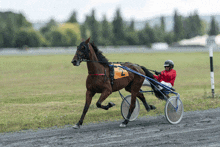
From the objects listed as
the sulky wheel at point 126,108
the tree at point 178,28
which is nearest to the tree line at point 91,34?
the tree at point 178,28

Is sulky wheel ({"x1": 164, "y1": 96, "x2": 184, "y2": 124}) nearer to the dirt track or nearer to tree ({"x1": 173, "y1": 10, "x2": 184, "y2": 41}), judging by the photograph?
the dirt track

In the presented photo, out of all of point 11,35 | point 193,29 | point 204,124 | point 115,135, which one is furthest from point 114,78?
point 193,29

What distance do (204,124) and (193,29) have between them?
314 feet

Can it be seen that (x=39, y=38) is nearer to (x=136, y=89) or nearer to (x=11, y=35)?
(x=11, y=35)

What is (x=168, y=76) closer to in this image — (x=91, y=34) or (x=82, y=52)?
(x=82, y=52)

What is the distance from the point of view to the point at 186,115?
679 cm

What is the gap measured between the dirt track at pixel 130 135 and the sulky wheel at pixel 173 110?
0.13 metres

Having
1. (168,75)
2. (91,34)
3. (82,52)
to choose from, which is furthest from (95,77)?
(91,34)

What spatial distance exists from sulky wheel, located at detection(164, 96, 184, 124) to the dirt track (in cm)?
13

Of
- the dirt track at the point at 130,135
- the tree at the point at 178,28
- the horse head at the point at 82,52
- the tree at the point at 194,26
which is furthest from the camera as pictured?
the tree at the point at 194,26

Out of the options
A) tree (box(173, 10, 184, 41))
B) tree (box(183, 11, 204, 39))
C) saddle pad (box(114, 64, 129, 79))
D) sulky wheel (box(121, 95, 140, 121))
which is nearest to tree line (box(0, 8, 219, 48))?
tree (box(173, 10, 184, 41))

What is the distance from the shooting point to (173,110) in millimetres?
6129

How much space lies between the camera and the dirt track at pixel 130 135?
4602 millimetres

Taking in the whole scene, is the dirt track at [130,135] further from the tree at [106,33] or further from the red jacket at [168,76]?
the tree at [106,33]
